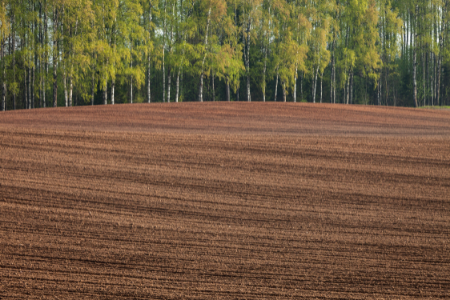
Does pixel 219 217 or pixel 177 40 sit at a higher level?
pixel 177 40

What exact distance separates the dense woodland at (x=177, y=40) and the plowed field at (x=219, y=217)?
1302cm

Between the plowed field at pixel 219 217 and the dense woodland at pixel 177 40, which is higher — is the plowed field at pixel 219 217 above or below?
below

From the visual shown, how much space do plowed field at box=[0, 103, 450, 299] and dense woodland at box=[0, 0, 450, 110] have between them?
13.0 meters

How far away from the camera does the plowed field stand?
112 inches

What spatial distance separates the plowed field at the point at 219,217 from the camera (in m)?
2.85

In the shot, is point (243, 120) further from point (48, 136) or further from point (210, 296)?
point (210, 296)

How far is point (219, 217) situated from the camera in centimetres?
371

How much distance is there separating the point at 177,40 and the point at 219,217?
17.9 m

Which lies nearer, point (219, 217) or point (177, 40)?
point (219, 217)

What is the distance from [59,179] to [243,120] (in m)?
5.71

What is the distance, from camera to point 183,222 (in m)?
3.59

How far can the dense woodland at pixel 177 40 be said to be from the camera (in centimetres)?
1750

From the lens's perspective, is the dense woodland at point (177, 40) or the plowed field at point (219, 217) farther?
the dense woodland at point (177, 40)

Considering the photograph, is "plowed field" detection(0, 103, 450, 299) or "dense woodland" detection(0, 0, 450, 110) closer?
"plowed field" detection(0, 103, 450, 299)
